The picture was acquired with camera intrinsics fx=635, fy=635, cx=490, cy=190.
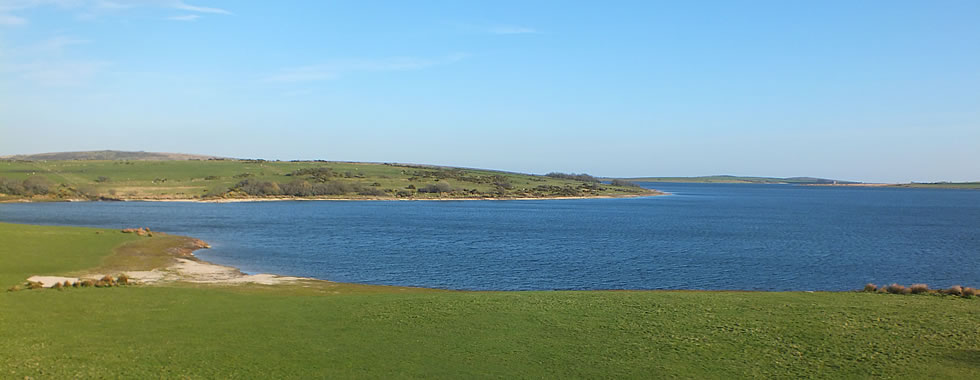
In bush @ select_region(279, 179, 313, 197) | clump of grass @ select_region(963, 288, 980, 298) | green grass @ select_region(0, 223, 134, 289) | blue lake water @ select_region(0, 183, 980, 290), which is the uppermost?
bush @ select_region(279, 179, 313, 197)

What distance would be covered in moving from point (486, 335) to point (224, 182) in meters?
147

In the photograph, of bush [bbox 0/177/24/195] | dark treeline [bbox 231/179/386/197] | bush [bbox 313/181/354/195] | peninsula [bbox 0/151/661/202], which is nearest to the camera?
bush [bbox 0/177/24/195]

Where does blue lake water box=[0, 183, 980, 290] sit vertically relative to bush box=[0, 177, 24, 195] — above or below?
below

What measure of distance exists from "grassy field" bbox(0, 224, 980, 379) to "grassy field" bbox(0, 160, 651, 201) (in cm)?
12101

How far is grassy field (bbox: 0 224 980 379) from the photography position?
16.4 metres

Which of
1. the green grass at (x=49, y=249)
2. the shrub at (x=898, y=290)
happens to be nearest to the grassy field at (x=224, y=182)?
the green grass at (x=49, y=249)

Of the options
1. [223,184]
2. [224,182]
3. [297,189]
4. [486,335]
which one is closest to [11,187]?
[223,184]

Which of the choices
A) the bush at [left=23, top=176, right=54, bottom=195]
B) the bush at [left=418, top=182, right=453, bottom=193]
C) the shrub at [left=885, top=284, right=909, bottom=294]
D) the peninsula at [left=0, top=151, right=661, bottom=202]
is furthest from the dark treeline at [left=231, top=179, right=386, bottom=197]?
the shrub at [left=885, top=284, right=909, bottom=294]

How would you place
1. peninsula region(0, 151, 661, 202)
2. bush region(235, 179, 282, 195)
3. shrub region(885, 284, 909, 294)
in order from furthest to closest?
bush region(235, 179, 282, 195)
peninsula region(0, 151, 661, 202)
shrub region(885, 284, 909, 294)

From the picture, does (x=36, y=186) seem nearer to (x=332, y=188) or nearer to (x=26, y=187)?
(x=26, y=187)

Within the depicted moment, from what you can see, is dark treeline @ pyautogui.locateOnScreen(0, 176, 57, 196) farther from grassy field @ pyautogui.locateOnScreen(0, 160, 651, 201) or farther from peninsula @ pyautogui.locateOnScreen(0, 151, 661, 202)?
grassy field @ pyautogui.locateOnScreen(0, 160, 651, 201)

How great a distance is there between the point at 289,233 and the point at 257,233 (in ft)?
11.0

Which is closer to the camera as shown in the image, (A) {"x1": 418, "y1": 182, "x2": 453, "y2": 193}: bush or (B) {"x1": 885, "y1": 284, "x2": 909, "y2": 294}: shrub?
(B) {"x1": 885, "y1": 284, "x2": 909, "y2": 294}: shrub

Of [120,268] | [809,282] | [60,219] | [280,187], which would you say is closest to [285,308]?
[120,268]
